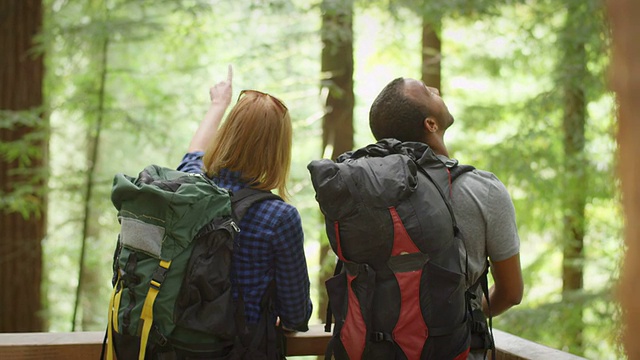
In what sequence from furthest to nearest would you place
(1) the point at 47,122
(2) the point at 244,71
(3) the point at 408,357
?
(2) the point at 244,71 < (1) the point at 47,122 < (3) the point at 408,357

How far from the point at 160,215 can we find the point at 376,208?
67 cm

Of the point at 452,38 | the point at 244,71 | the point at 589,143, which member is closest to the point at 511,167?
the point at 589,143

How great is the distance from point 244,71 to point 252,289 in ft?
17.4

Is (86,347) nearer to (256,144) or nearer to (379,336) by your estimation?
(256,144)

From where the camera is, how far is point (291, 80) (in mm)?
7289

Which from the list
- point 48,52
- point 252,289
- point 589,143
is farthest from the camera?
point 589,143

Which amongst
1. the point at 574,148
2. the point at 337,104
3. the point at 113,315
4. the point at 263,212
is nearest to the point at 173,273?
the point at 113,315

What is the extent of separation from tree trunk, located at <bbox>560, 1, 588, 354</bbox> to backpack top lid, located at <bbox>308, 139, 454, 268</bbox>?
5193 millimetres

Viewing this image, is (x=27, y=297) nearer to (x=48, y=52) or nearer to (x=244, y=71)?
(x=48, y=52)

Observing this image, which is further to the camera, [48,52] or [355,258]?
[48,52]

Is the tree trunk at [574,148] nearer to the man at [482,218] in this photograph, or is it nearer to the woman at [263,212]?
the man at [482,218]

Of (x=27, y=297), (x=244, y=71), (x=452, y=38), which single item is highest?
(x=452, y=38)

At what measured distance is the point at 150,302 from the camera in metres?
1.94

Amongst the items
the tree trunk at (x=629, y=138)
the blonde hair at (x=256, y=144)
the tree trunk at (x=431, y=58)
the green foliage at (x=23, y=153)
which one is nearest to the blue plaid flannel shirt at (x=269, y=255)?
the blonde hair at (x=256, y=144)
